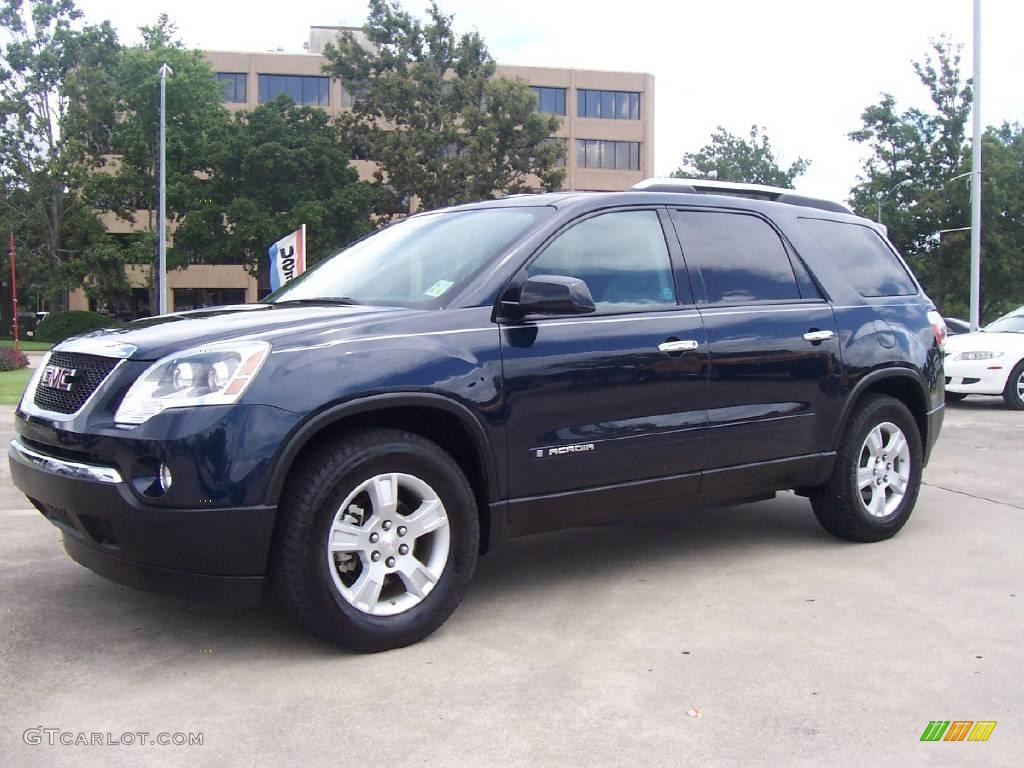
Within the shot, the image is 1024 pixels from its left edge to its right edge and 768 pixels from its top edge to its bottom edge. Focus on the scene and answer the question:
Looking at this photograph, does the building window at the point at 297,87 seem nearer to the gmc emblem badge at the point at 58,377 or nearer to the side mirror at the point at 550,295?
the gmc emblem badge at the point at 58,377

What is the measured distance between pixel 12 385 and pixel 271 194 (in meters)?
26.6

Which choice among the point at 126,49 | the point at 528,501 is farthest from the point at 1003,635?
the point at 126,49

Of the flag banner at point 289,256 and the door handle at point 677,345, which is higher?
the flag banner at point 289,256

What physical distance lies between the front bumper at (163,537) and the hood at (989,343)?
11.9 m

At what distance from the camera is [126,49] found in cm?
4238

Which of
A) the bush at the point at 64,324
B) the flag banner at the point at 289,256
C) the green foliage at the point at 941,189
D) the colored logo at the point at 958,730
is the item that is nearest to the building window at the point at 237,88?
the bush at the point at 64,324

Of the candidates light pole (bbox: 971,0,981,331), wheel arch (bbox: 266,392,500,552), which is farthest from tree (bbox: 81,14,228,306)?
wheel arch (bbox: 266,392,500,552)

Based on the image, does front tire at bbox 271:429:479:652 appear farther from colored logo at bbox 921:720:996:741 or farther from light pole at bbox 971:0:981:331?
light pole at bbox 971:0:981:331

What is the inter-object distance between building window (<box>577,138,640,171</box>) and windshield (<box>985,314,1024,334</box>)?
2172 inches

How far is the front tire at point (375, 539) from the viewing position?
3529mm

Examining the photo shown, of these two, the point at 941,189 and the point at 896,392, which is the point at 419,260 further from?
the point at 941,189

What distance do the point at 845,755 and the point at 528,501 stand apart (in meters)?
1.61

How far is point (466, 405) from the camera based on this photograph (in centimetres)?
385

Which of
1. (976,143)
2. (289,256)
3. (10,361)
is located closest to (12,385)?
(10,361)
